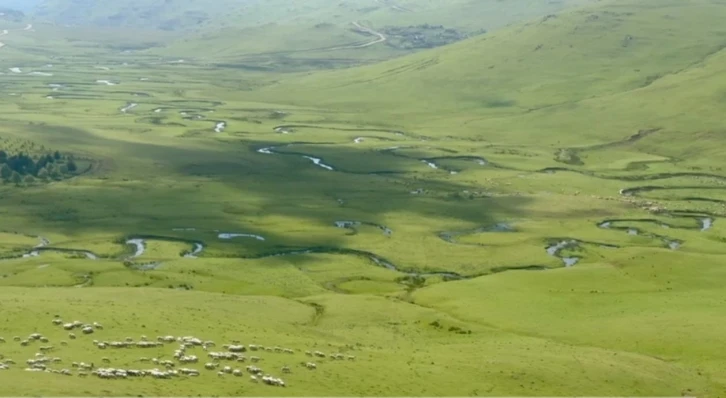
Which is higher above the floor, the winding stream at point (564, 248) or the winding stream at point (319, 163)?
the winding stream at point (319, 163)

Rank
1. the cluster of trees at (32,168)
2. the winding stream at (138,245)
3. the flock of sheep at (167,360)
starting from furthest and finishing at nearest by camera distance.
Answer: the cluster of trees at (32,168) < the winding stream at (138,245) < the flock of sheep at (167,360)

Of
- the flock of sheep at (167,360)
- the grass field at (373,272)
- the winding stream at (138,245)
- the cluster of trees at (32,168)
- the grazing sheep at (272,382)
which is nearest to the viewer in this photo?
the flock of sheep at (167,360)

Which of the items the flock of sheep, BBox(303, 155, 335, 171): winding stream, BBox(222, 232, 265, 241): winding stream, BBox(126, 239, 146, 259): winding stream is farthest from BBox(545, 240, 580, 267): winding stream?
BBox(303, 155, 335, 171): winding stream

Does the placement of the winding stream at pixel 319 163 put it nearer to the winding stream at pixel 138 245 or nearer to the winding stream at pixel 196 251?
the winding stream at pixel 196 251

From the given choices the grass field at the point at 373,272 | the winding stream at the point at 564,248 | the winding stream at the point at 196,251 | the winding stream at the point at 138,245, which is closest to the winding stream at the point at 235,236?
the grass field at the point at 373,272

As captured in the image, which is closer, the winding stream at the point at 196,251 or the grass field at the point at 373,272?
the grass field at the point at 373,272

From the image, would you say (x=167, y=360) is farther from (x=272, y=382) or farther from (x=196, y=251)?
(x=196, y=251)

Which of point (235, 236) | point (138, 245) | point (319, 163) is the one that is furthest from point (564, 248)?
point (319, 163)
